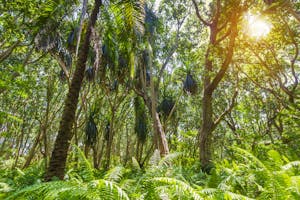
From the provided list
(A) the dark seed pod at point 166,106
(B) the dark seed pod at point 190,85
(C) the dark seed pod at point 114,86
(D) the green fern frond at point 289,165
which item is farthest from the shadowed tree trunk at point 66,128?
(A) the dark seed pod at point 166,106

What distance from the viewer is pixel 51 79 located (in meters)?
16.8

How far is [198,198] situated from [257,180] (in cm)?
199

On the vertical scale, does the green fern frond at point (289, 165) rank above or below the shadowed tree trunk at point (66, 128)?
below

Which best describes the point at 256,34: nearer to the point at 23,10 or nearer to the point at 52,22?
the point at 52,22

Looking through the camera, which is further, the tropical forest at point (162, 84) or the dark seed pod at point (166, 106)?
the dark seed pod at point (166, 106)

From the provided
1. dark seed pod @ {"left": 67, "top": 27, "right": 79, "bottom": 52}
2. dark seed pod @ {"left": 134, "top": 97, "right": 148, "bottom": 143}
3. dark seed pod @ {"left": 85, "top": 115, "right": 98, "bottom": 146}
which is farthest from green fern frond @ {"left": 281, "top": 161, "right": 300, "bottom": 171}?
dark seed pod @ {"left": 134, "top": 97, "right": 148, "bottom": 143}

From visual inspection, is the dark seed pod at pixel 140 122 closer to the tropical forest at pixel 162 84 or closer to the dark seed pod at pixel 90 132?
the tropical forest at pixel 162 84

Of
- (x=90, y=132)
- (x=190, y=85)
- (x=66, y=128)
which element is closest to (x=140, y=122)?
(x=90, y=132)

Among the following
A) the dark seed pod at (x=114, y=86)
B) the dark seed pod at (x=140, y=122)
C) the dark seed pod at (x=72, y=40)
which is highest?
the dark seed pod at (x=72, y=40)

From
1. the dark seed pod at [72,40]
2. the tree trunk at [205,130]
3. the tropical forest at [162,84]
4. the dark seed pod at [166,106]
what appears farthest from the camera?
the dark seed pod at [166,106]

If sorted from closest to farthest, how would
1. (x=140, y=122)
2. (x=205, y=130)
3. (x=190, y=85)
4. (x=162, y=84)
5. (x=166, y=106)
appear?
(x=205, y=130)
(x=190, y=85)
(x=166, y=106)
(x=140, y=122)
(x=162, y=84)

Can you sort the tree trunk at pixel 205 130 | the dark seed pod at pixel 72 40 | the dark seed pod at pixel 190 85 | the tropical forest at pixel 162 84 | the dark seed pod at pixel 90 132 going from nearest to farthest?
the tropical forest at pixel 162 84, the tree trunk at pixel 205 130, the dark seed pod at pixel 72 40, the dark seed pod at pixel 190 85, the dark seed pod at pixel 90 132

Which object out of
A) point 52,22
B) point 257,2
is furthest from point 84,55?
point 257,2

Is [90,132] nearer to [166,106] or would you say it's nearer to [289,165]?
[166,106]
